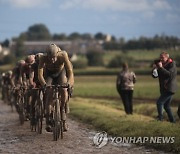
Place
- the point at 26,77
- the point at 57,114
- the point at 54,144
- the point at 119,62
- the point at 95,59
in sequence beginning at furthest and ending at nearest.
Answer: the point at 95,59 < the point at 119,62 < the point at 26,77 < the point at 57,114 < the point at 54,144

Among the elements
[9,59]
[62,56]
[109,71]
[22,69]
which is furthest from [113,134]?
[9,59]

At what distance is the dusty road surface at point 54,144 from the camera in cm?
973

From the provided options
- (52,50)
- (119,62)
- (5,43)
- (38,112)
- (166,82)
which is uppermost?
(52,50)

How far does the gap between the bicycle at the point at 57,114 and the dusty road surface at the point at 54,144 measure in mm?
219

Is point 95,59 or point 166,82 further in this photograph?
point 95,59

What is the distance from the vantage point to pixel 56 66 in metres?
11.5

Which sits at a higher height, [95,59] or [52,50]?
[52,50]

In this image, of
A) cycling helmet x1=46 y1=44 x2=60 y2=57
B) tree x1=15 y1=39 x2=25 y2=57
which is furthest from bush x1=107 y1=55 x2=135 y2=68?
cycling helmet x1=46 y1=44 x2=60 y2=57

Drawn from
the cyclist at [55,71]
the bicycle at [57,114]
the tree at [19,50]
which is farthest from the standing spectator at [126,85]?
the tree at [19,50]

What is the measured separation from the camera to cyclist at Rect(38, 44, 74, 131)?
11211mm

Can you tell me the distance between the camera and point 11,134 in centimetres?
1281

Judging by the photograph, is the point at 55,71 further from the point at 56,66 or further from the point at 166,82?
the point at 166,82

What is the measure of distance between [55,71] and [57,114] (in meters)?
1.17

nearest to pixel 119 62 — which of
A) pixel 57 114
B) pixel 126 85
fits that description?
pixel 126 85
